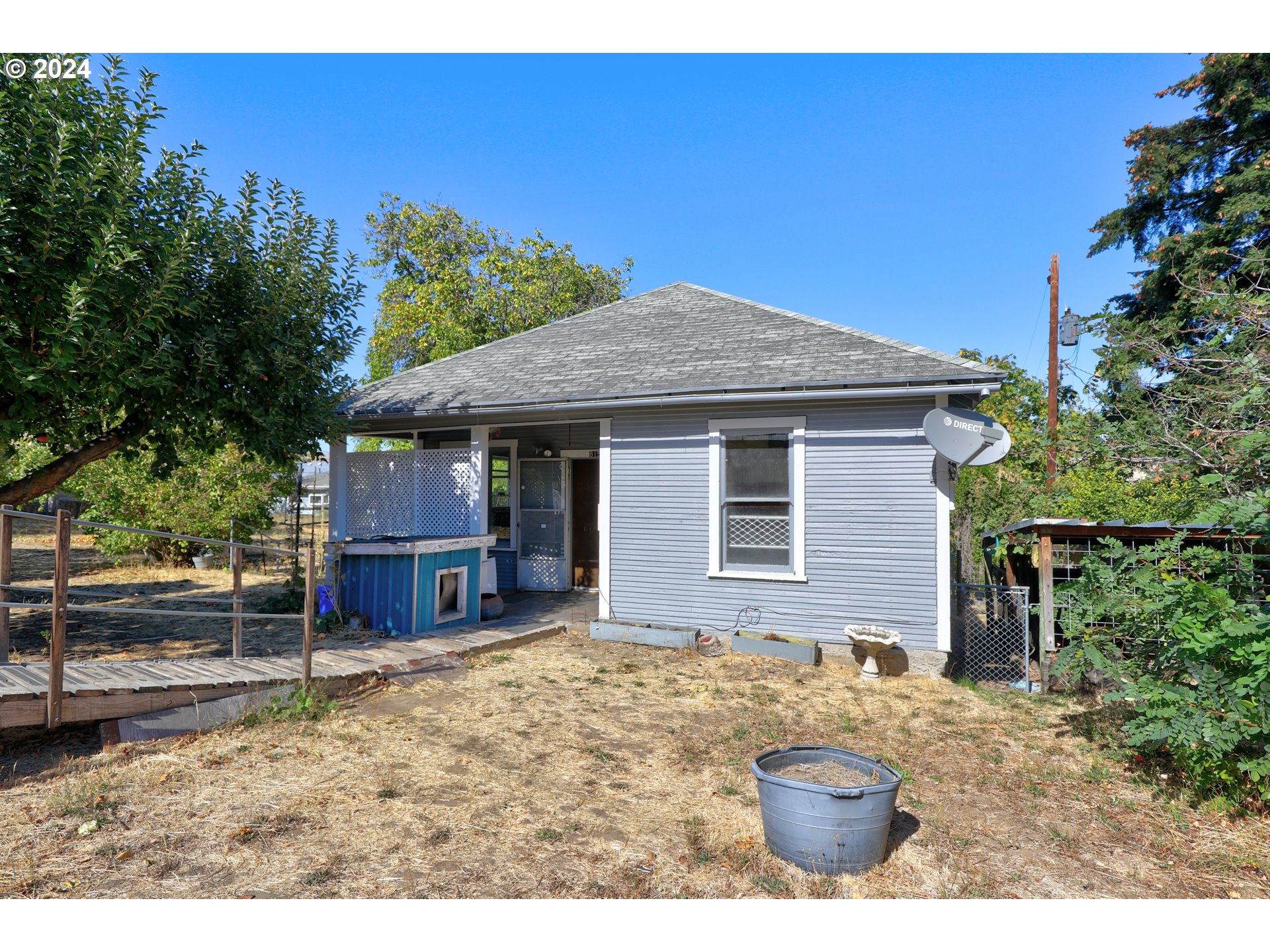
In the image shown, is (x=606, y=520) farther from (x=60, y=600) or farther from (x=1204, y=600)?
(x=1204, y=600)

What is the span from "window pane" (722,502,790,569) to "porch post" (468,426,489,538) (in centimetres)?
343

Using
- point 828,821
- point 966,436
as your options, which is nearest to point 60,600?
point 828,821

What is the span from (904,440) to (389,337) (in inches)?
831

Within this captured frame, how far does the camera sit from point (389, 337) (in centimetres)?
2439

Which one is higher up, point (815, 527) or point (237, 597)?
point (815, 527)

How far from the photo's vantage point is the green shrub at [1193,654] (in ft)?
12.9

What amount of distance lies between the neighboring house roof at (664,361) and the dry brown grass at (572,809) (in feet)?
11.7

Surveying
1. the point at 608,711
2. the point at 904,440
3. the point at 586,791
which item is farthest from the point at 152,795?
the point at 904,440

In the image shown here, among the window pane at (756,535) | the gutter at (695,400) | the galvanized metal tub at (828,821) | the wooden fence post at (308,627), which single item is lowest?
the galvanized metal tub at (828,821)

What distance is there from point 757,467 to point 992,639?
13.5 feet

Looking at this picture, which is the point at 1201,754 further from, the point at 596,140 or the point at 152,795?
the point at 596,140

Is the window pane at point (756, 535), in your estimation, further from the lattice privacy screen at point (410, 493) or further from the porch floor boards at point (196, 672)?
the lattice privacy screen at point (410, 493)

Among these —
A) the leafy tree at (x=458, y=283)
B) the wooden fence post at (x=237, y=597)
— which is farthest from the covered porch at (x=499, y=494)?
the leafy tree at (x=458, y=283)

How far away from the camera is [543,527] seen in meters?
11.6
